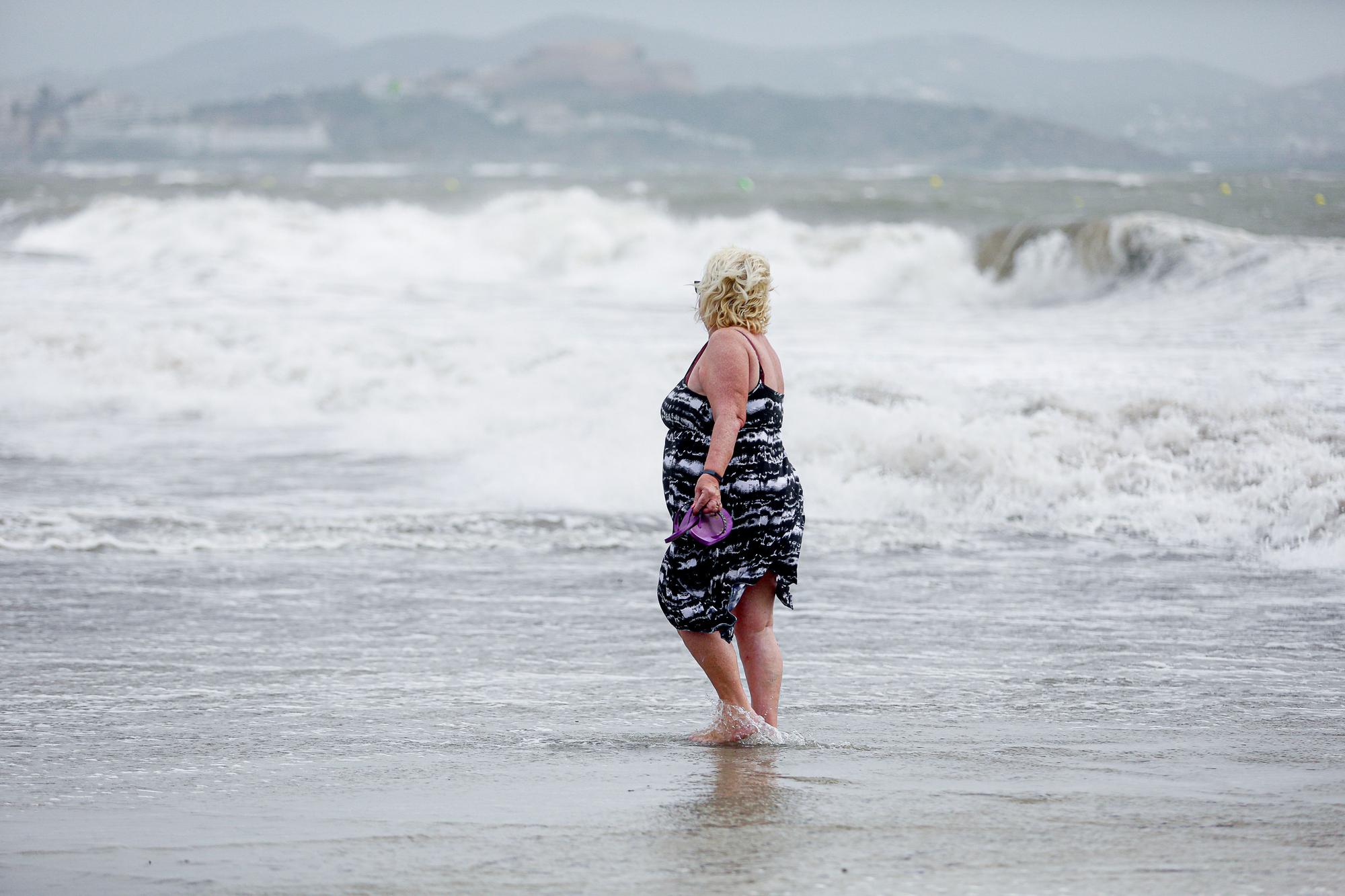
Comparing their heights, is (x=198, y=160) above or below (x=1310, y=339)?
above

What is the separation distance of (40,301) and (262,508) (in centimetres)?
1301

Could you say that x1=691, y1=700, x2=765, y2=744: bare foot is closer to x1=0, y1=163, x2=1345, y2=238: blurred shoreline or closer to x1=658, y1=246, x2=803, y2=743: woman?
x1=658, y1=246, x2=803, y2=743: woman

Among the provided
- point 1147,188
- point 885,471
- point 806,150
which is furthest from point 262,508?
point 806,150

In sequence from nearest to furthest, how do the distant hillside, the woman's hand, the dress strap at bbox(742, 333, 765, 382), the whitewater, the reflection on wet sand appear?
the reflection on wet sand < the woman's hand < the dress strap at bbox(742, 333, 765, 382) < the whitewater < the distant hillside

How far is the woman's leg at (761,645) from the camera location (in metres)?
3.94

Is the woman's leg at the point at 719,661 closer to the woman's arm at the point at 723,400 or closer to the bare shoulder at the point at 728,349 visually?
the woman's arm at the point at 723,400

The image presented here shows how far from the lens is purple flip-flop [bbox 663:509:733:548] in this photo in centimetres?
376

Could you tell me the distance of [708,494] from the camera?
12.1 feet

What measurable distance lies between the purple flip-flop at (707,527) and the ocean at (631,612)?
2.10 feet

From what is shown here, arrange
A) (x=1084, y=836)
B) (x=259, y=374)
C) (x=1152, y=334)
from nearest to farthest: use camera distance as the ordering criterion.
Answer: (x=1084, y=836)
(x=259, y=374)
(x=1152, y=334)

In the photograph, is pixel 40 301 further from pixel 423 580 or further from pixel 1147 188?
pixel 1147 188

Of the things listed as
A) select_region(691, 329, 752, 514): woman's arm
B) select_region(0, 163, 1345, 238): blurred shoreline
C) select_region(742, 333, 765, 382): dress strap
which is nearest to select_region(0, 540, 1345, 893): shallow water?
select_region(691, 329, 752, 514): woman's arm

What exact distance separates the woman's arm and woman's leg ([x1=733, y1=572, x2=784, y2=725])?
1.17ft

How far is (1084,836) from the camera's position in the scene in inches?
124
